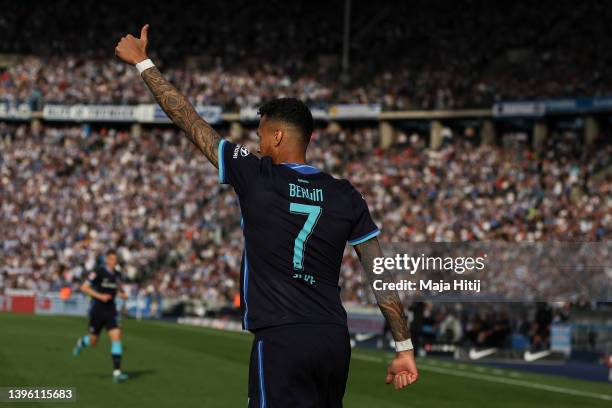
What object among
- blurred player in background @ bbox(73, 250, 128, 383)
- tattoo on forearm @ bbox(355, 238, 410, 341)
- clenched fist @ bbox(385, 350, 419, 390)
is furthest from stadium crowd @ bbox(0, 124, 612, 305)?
clenched fist @ bbox(385, 350, 419, 390)

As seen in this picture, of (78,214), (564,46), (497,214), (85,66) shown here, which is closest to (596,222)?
(497,214)

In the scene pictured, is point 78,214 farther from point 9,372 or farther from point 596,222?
point 9,372

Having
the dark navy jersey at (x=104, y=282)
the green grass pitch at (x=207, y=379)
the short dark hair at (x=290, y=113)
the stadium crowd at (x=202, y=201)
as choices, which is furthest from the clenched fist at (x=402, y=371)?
the stadium crowd at (x=202, y=201)

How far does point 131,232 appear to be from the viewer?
44.3 m

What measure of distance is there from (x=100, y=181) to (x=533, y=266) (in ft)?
90.4

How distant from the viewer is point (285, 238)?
501 centimetres

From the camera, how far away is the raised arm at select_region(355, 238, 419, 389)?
17.1 feet

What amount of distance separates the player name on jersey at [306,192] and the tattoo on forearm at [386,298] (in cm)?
37

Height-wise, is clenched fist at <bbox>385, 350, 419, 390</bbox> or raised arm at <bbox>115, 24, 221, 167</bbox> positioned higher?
raised arm at <bbox>115, 24, 221, 167</bbox>

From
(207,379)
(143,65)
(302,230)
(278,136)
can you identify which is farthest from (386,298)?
(207,379)

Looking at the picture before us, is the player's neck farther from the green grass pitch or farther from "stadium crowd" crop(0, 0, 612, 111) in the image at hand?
"stadium crowd" crop(0, 0, 612, 111)

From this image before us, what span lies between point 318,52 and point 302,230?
51761 millimetres

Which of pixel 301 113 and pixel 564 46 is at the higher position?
pixel 564 46

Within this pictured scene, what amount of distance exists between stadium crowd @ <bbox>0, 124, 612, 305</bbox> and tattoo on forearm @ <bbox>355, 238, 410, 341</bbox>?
1040 inches
